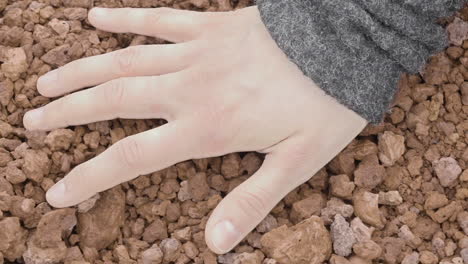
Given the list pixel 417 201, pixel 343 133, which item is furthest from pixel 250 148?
pixel 417 201

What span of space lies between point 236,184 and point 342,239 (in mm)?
237

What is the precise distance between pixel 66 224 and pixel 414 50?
76cm

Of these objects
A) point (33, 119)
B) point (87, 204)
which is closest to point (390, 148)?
point (87, 204)

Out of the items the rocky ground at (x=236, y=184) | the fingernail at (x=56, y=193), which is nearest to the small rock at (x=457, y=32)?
the rocky ground at (x=236, y=184)

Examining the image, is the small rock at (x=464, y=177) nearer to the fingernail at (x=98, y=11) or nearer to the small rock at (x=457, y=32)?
the small rock at (x=457, y=32)

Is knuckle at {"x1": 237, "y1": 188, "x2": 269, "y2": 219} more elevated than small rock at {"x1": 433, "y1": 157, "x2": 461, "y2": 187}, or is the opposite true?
small rock at {"x1": 433, "y1": 157, "x2": 461, "y2": 187}

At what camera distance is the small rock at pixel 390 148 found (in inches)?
52.7

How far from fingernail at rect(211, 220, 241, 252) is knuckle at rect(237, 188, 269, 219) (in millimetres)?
41

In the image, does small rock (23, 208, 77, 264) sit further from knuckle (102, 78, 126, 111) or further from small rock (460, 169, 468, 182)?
small rock (460, 169, 468, 182)

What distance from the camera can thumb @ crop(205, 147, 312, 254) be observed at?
121 centimetres

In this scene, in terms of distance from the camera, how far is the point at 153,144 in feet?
4.13

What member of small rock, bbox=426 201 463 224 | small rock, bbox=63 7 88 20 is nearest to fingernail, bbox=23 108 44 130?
small rock, bbox=63 7 88 20

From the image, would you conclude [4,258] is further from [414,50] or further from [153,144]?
[414,50]

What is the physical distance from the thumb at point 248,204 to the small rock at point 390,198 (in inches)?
6.8
